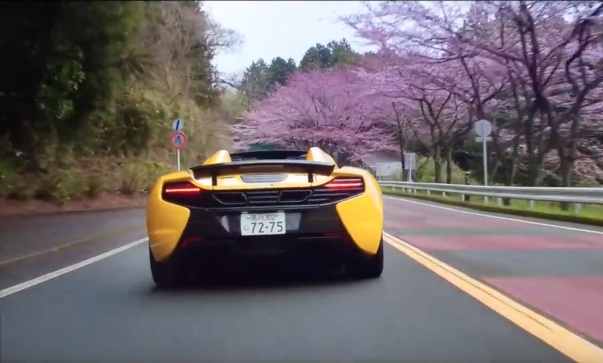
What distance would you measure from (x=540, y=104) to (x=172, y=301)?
1777 cm

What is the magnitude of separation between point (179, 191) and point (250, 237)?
31.2 inches

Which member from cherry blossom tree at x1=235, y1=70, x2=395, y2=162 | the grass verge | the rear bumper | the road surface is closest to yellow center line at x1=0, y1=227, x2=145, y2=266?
the road surface

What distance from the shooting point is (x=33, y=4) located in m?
3.58

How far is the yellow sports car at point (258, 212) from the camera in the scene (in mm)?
7430

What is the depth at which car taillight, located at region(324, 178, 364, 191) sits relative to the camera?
25.1 feet

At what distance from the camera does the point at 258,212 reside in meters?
7.41

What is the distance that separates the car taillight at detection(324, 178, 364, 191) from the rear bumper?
0.23 meters

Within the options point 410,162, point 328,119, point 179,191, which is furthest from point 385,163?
point 179,191

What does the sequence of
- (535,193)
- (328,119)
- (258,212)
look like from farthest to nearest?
(328,119)
(535,193)
(258,212)

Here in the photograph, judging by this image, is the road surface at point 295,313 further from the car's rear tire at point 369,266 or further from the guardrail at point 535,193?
the guardrail at point 535,193

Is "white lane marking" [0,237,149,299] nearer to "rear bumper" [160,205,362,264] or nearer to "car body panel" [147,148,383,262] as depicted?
"car body panel" [147,148,383,262]

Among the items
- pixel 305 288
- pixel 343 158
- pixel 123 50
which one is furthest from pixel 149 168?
pixel 123 50

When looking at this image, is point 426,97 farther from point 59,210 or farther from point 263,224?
point 263,224

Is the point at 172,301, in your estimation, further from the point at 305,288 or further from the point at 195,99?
the point at 195,99
